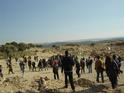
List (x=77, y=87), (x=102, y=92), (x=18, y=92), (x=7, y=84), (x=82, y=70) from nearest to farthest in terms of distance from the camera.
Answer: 1. (x=102, y=92)
2. (x=18, y=92)
3. (x=77, y=87)
4. (x=7, y=84)
5. (x=82, y=70)

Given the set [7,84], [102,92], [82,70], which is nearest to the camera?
[102,92]

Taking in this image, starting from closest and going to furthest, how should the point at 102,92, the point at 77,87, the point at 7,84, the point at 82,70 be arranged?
the point at 102,92
the point at 77,87
the point at 7,84
the point at 82,70

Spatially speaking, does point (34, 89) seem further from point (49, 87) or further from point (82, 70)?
point (82, 70)

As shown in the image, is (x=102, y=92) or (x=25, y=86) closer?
(x=102, y=92)

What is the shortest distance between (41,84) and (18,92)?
153 cm

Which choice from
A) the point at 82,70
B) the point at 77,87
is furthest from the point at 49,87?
the point at 82,70

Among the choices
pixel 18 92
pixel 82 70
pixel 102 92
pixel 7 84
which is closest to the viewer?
pixel 102 92

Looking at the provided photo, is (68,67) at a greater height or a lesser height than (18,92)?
greater

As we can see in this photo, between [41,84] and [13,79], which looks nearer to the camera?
[41,84]

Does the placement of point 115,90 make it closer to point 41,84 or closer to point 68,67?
point 68,67

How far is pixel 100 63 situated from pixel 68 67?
4603 millimetres

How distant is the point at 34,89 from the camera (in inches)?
758

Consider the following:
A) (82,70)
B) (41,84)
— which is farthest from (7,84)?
(82,70)

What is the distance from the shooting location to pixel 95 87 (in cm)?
1928
